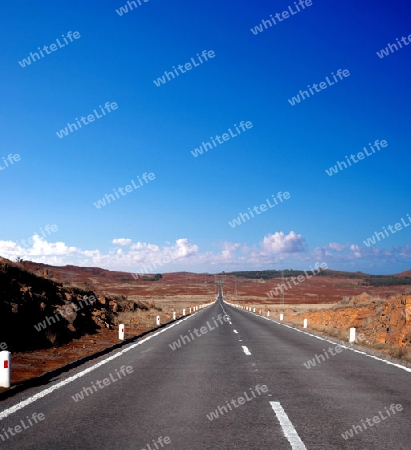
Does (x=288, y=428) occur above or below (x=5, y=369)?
below

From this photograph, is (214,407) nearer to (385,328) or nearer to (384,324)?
(385,328)

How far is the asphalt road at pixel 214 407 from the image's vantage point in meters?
5.41

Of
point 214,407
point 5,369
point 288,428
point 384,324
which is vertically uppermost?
point 5,369

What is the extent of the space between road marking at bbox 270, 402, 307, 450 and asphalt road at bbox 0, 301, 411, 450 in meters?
0.01

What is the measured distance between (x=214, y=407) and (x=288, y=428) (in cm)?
155

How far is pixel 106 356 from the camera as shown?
42.8 feet

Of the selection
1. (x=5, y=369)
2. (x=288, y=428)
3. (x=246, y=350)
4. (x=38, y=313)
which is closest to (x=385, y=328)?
(x=246, y=350)

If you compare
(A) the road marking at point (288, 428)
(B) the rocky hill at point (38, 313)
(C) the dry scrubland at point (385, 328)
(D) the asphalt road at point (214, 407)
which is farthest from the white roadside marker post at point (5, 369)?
(C) the dry scrubland at point (385, 328)

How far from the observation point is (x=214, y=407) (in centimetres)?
710

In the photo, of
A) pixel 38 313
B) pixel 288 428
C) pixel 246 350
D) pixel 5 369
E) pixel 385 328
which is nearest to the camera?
pixel 288 428

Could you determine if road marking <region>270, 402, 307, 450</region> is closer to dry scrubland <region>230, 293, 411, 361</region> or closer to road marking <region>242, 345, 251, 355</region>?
road marking <region>242, 345, 251, 355</region>

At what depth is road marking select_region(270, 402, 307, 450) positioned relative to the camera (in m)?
5.23

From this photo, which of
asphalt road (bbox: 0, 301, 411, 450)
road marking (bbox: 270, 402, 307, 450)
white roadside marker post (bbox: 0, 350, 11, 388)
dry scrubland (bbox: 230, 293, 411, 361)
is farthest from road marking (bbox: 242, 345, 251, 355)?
white roadside marker post (bbox: 0, 350, 11, 388)

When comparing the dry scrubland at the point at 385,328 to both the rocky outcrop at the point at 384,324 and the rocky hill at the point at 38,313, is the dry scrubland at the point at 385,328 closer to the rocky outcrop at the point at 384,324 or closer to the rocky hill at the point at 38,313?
the rocky outcrop at the point at 384,324
